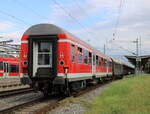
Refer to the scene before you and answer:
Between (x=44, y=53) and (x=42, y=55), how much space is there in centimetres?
14

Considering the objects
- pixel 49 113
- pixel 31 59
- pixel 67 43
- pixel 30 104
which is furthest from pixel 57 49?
pixel 49 113

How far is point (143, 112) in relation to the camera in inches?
301

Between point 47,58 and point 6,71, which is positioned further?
point 6,71

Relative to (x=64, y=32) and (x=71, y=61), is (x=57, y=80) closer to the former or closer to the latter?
(x=71, y=61)

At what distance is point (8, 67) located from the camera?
2900cm

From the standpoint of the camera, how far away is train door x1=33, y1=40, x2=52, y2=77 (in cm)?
1176

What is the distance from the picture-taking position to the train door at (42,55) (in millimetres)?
11758

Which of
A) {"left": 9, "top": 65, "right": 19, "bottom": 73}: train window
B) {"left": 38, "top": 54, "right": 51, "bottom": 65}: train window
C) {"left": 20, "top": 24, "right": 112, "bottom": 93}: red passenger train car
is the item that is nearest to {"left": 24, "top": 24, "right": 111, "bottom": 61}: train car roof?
{"left": 20, "top": 24, "right": 112, "bottom": 93}: red passenger train car

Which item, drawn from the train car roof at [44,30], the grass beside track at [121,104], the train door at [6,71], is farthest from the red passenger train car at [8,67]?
the grass beside track at [121,104]

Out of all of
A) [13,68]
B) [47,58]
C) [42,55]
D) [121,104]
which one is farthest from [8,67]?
[121,104]

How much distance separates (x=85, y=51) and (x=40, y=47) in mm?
3678

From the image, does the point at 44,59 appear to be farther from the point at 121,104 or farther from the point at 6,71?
the point at 6,71

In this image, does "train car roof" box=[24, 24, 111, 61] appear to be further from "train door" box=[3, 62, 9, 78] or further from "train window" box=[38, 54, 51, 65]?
"train door" box=[3, 62, 9, 78]

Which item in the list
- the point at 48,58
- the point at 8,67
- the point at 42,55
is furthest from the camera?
the point at 8,67
